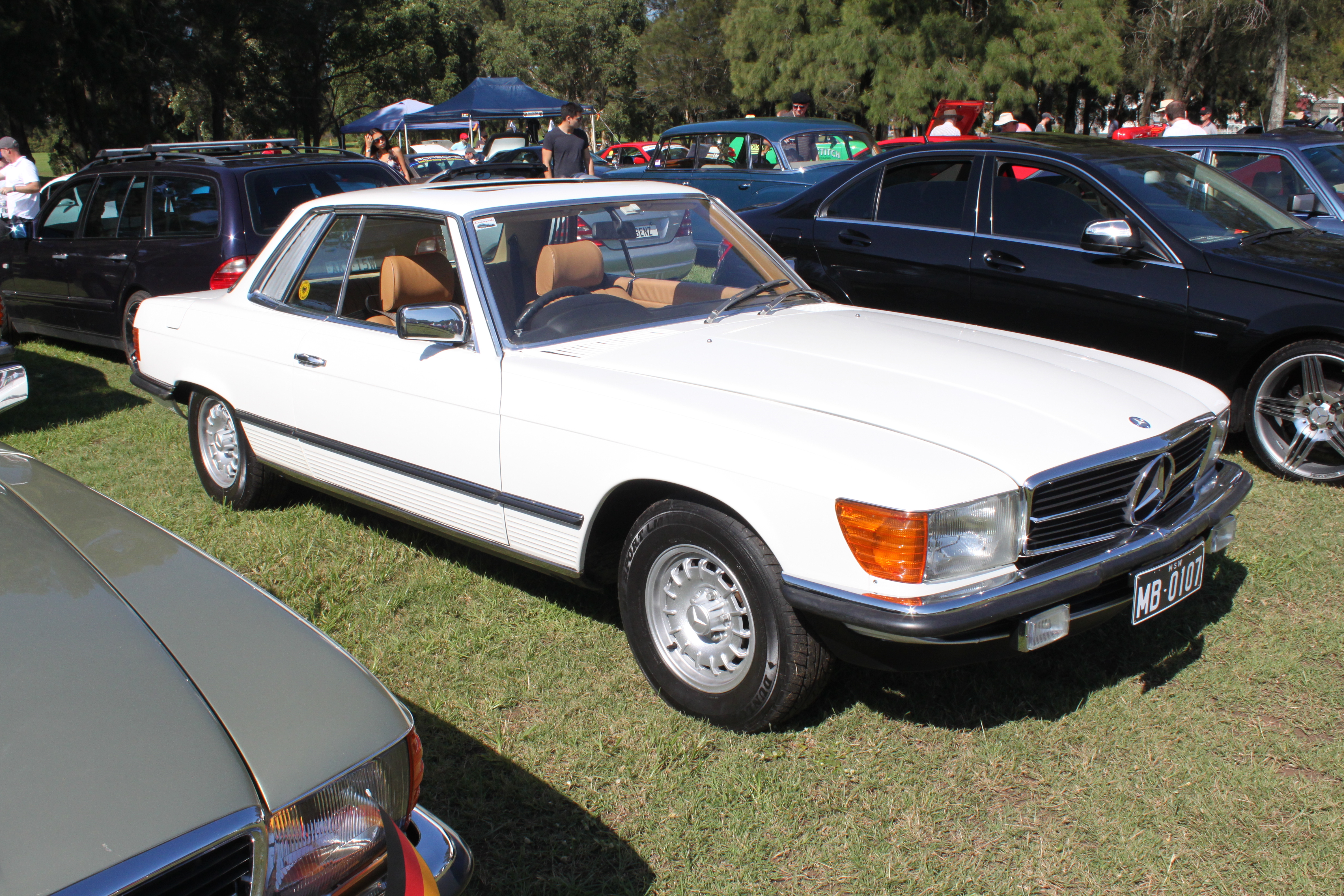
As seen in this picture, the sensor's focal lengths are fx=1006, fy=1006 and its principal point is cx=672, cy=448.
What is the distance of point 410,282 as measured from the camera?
4.09m

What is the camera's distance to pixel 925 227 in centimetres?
611

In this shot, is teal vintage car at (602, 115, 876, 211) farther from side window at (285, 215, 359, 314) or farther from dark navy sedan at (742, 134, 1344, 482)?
side window at (285, 215, 359, 314)

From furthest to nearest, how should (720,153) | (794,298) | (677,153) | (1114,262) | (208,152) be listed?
1. (677,153)
2. (720,153)
3. (208,152)
4. (1114,262)
5. (794,298)

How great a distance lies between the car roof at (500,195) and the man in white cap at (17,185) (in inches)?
301

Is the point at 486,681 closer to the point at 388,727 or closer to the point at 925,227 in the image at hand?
the point at 388,727

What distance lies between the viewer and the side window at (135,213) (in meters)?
7.64

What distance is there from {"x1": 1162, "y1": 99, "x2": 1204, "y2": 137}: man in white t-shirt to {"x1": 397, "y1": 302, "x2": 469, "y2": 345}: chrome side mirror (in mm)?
9785

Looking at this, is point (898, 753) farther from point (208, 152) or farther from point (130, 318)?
point (208, 152)

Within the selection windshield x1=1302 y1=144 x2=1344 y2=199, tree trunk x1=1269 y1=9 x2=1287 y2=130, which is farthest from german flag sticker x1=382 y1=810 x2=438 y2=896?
tree trunk x1=1269 y1=9 x2=1287 y2=130

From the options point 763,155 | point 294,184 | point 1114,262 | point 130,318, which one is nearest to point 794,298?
point 1114,262

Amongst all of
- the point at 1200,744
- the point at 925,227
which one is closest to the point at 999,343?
the point at 1200,744

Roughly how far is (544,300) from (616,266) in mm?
477

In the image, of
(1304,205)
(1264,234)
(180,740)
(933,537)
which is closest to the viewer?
(180,740)

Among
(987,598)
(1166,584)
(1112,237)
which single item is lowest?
(1166,584)
